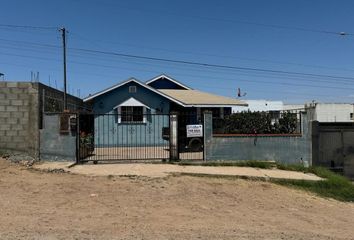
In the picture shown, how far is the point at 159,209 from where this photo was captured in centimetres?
1002

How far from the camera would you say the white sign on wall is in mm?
17719

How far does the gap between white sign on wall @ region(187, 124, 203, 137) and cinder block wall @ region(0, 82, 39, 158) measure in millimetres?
5878

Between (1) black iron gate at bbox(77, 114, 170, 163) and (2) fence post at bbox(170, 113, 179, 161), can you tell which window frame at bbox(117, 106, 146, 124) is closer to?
(1) black iron gate at bbox(77, 114, 170, 163)

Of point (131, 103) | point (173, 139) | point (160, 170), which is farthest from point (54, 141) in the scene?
point (131, 103)

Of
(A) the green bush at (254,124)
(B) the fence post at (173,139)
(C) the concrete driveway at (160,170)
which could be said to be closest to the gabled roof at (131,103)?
(A) the green bush at (254,124)

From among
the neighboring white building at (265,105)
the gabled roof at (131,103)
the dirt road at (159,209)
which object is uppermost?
the neighboring white building at (265,105)

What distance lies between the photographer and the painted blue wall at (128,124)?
24.4m

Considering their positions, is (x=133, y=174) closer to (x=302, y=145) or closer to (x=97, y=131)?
(x=302, y=145)

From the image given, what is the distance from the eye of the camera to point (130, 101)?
24781 mm

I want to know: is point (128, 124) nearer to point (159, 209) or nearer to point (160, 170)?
point (160, 170)

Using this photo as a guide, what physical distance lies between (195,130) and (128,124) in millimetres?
Answer: 7634

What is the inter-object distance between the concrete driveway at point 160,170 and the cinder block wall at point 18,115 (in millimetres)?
1310

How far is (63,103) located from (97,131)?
3.35m

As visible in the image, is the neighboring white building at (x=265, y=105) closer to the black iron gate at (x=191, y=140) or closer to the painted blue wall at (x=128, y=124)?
the painted blue wall at (x=128, y=124)
